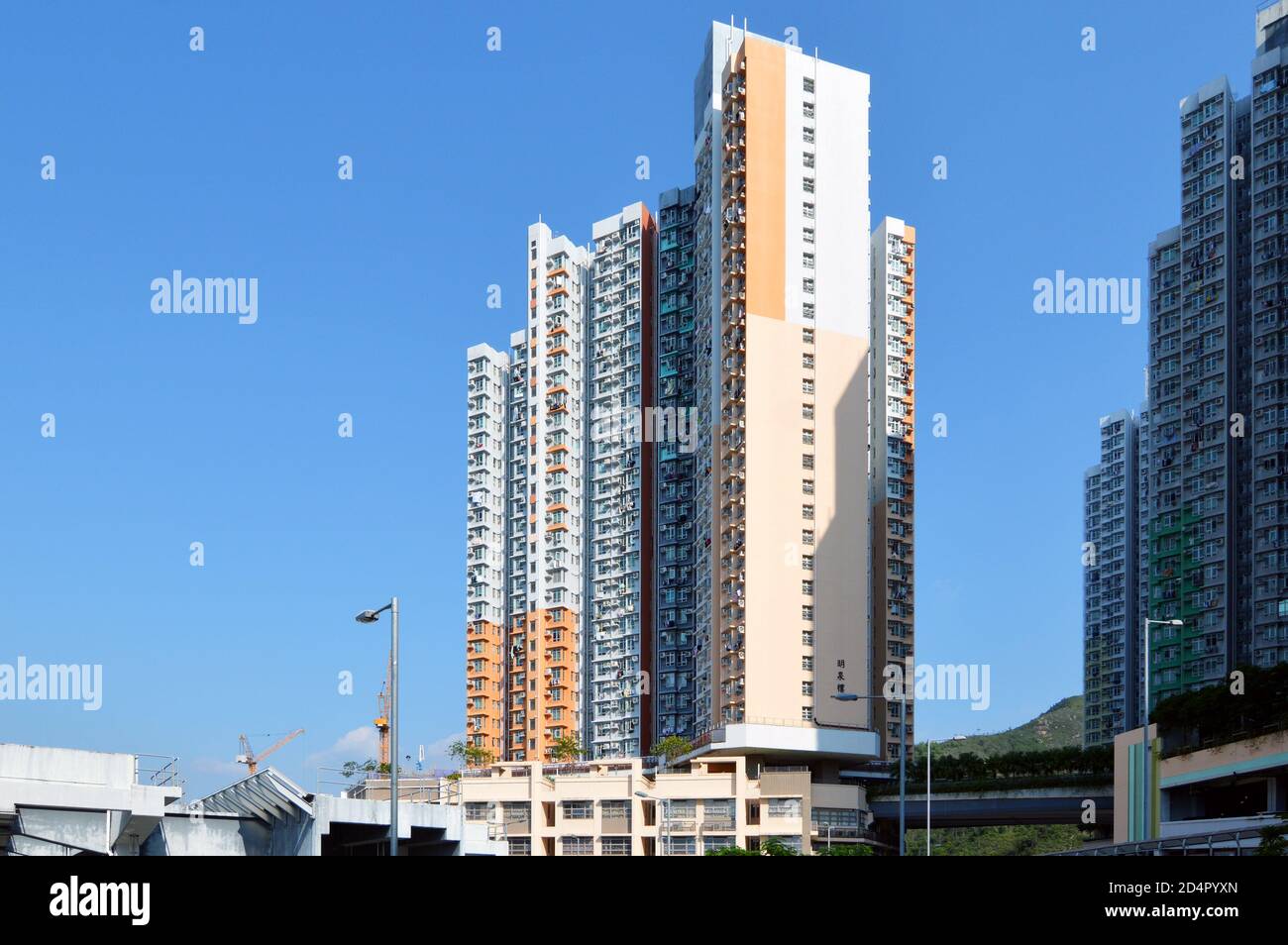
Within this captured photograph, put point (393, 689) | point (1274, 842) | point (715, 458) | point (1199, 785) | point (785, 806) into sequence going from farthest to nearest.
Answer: point (715, 458) < point (785, 806) < point (1199, 785) < point (393, 689) < point (1274, 842)

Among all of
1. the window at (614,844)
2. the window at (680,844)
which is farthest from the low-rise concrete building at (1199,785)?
the window at (614,844)

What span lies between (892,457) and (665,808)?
54.5 m

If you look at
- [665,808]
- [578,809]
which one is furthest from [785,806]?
[578,809]

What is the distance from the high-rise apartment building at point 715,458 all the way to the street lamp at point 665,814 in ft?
22.7

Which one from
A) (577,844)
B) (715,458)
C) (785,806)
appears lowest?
(577,844)

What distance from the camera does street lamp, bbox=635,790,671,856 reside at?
115 metres

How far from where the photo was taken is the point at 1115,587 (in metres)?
195

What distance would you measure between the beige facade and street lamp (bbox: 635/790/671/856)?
0.08 m

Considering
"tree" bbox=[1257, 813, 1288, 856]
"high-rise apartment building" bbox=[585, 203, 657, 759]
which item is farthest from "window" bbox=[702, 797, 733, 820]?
"tree" bbox=[1257, 813, 1288, 856]

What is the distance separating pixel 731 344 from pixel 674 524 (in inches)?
1124

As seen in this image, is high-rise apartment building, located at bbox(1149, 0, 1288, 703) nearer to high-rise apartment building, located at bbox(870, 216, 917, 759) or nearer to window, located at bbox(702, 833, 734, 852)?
high-rise apartment building, located at bbox(870, 216, 917, 759)

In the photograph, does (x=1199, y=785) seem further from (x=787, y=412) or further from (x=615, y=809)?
(x=787, y=412)

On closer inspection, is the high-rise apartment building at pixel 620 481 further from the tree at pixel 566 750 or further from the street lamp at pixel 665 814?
the street lamp at pixel 665 814
